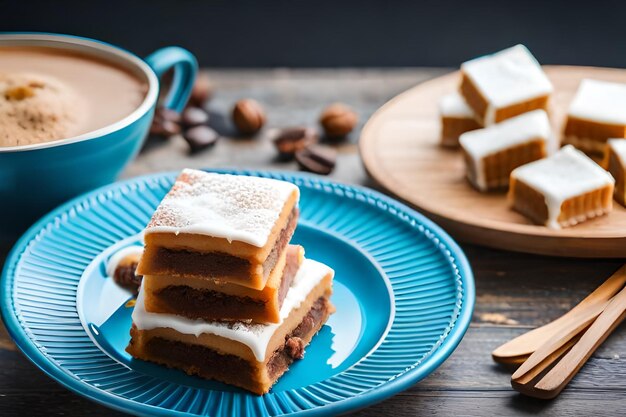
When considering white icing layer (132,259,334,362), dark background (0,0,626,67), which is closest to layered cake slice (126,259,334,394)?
white icing layer (132,259,334,362)

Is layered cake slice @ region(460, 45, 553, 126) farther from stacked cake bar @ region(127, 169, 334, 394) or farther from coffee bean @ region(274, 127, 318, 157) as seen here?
stacked cake bar @ region(127, 169, 334, 394)

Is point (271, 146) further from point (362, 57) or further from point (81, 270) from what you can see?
point (362, 57)

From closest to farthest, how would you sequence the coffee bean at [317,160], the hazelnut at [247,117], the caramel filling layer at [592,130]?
the caramel filling layer at [592,130], the coffee bean at [317,160], the hazelnut at [247,117]

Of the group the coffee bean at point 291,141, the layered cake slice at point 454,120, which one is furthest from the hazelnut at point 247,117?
the layered cake slice at point 454,120

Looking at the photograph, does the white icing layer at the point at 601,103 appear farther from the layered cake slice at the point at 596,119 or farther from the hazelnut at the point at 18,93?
the hazelnut at the point at 18,93

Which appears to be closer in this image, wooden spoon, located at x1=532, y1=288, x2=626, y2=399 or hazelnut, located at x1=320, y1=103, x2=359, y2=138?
wooden spoon, located at x1=532, y1=288, x2=626, y2=399

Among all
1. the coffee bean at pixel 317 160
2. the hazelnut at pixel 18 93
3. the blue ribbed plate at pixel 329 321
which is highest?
the hazelnut at pixel 18 93

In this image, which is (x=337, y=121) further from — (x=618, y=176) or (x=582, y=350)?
(x=582, y=350)
